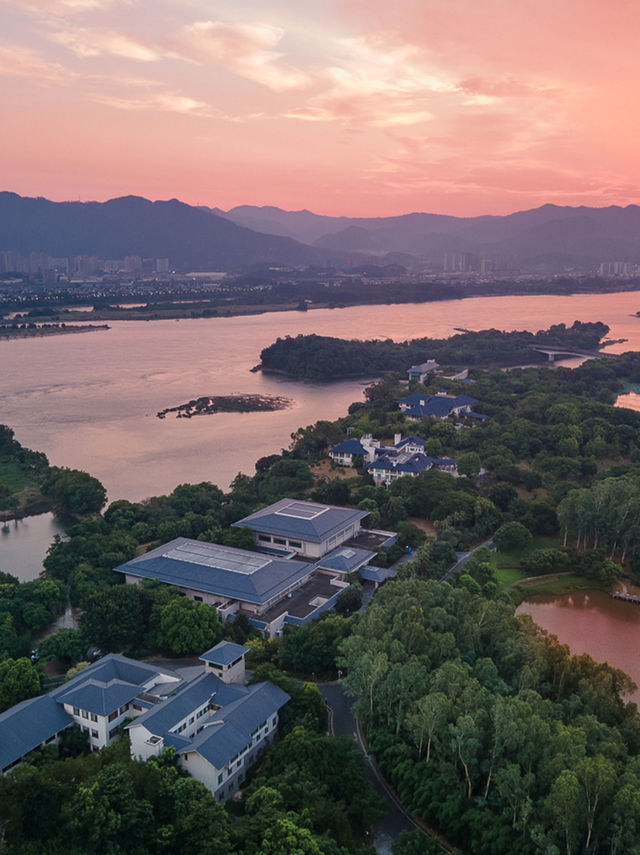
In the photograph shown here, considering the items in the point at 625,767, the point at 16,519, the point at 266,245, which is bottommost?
the point at 16,519

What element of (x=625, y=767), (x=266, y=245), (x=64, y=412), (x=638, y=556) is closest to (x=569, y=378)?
(x=638, y=556)

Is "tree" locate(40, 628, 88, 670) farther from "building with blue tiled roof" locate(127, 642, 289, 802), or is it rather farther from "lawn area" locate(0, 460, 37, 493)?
"lawn area" locate(0, 460, 37, 493)

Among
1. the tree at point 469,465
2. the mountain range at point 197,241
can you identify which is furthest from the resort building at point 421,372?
the mountain range at point 197,241

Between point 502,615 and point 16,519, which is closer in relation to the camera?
point 502,615

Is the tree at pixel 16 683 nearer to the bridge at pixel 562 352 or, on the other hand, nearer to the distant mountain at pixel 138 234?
the bridge at pixel 562 352

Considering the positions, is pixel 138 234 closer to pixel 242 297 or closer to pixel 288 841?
pixel 242 297

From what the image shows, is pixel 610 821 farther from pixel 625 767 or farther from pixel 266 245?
pixel 266 245

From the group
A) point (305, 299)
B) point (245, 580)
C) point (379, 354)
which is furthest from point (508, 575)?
point (305, 299)
